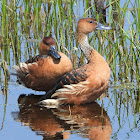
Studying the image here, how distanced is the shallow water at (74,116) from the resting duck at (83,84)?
14 cm

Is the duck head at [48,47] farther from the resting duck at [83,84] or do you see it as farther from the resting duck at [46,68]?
the resting duck at [83,84]

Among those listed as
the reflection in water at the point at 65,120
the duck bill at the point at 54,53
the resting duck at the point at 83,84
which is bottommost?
the reflection in water at the point at 65,120

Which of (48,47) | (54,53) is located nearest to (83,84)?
(54,53)

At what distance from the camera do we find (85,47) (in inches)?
293

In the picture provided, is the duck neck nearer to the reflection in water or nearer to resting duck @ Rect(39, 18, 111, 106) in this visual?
resting duck @ Rect(39, 18, 111, 106)

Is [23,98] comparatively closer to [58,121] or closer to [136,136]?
[58,121]

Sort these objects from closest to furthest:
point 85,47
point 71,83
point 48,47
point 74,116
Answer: point 74,116 → point 71,83 → point 85,47 → point 48,47

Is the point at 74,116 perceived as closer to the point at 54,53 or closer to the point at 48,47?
the point at 54,53

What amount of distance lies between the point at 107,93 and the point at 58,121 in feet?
4.91

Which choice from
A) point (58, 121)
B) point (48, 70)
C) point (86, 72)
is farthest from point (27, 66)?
point (58, 121)

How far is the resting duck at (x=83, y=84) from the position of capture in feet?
22.9

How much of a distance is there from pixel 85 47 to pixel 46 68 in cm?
70

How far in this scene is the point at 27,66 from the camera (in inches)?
312

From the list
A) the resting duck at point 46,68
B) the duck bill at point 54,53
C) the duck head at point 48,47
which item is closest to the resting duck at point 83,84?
the resting duck at point 46,68
